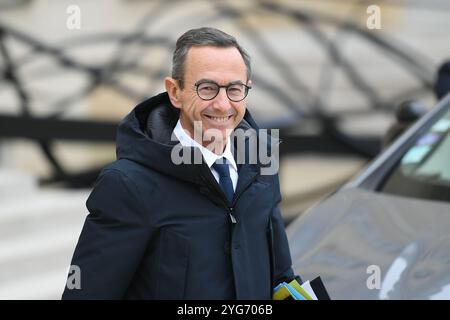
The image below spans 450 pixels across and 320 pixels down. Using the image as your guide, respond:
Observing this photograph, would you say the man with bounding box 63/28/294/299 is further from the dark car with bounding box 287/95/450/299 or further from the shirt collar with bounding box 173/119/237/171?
the dark car with bounding box 287/95/450/299

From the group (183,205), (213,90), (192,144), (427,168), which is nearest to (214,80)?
(213,90)

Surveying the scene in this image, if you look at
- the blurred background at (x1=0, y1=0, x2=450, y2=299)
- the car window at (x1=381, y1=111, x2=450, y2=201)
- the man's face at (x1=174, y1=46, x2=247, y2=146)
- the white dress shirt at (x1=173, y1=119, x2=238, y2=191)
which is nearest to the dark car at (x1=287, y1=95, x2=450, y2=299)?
the car window at (x1=381, y1=111, x2=450, y2=201)

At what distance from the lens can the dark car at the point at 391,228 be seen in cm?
247

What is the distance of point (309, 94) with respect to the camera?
8.29m

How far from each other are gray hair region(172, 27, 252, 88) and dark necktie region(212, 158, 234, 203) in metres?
0.18

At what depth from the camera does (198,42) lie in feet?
5.81

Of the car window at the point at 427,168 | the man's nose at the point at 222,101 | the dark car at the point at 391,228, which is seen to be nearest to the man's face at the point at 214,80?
the man's nose at the point at 222,101

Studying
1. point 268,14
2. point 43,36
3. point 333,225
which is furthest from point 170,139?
point 268,14

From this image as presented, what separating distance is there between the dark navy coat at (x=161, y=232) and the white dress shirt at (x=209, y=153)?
0.09ft

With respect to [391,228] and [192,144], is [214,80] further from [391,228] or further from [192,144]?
[391,228]

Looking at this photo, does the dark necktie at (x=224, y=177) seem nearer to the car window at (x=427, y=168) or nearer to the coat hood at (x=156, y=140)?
the coat hood at (x=156, y=140)

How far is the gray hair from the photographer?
1.77 meters

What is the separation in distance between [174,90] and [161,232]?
289 millimetres
